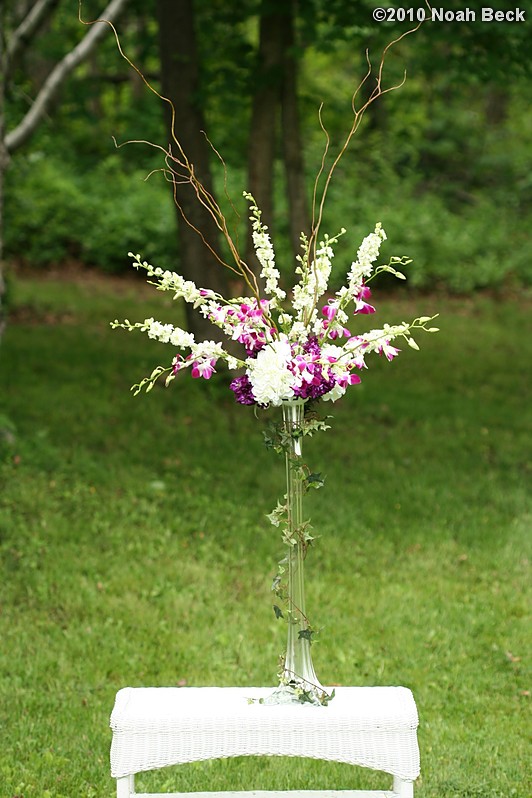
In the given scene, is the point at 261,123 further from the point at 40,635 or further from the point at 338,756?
the point at 338,756

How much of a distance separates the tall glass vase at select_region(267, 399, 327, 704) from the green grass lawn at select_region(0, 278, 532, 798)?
3.57 feet

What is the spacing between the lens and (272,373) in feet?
11.0

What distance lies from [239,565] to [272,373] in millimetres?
3638

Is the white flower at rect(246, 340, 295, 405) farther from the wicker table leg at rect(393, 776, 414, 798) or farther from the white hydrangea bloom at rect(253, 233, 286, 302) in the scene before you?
the wicker table leg at rect(393, 776, 414, 798)

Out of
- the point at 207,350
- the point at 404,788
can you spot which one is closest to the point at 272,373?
the point at 207,350

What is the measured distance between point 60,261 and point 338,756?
600 inches

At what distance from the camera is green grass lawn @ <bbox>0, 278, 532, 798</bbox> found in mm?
4844

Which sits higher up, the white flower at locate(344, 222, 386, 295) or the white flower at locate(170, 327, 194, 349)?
the white flower at locate(344, 222, 386, 295)

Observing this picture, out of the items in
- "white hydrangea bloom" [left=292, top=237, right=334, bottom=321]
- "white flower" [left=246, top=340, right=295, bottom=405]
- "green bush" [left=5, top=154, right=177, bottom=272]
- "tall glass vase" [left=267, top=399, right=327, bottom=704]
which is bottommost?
"tall glass vase" [left=267, top=399, right=327, bottom=704]

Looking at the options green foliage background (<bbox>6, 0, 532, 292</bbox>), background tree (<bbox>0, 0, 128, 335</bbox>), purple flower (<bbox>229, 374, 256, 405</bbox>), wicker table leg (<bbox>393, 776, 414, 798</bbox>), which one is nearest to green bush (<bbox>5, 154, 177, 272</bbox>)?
green foliage background (<bbox>6, 0, 532, 292</bbox>)

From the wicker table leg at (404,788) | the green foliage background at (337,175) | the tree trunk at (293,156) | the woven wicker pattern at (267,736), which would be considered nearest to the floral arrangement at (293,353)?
the woven wicker pattern at (267,736)

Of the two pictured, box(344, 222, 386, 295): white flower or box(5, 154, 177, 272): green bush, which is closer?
box(344, 222, 386, 295): white flower

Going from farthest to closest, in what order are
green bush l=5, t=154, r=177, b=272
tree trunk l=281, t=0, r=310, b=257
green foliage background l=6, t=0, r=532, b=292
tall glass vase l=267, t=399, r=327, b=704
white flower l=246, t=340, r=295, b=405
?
green bush l=5, t=154, r=177, b=272, green foliage background l=6, t=0, r=532, b=292, tree trunk l=281, t=0, r=310, b=257, tall glass vase l=267, t=399, r=327, b=704, white flower l=246, t=340, r=295, b=405

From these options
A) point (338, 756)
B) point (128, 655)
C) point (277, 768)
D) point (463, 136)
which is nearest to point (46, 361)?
point (128, 655)
